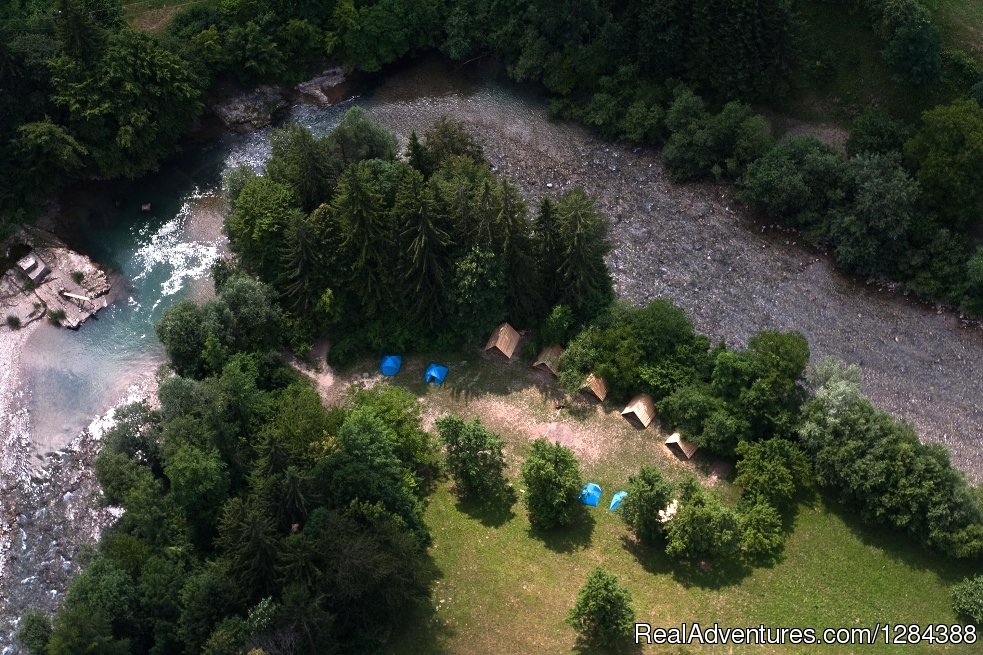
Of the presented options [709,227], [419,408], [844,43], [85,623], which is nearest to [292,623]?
[85,623]

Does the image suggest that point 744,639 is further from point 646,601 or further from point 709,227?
point 709,227

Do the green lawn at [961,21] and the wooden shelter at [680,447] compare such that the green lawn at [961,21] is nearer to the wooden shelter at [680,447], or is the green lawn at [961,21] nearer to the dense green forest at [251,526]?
the wooden shelter at [680,447]

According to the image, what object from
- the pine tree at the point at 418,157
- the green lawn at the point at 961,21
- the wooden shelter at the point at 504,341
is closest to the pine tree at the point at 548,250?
the wooden shelter at the point at 504,341

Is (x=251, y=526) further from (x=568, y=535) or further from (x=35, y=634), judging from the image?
(x=568, y=535)

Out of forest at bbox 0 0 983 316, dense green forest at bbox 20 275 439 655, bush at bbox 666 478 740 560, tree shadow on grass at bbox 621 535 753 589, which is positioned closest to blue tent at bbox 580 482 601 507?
tree shadow on grass at bbox 621 535 753 589

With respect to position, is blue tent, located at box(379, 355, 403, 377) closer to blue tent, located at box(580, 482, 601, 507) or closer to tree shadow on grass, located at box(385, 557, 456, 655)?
blue tent, located at box(580, 482, 601, 507)
